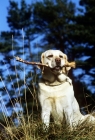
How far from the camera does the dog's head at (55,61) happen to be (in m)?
3.46

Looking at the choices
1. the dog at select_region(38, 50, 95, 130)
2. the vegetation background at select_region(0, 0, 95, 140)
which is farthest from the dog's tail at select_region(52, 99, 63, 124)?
the vegetation background at select_region(0, 0, 95, 140)

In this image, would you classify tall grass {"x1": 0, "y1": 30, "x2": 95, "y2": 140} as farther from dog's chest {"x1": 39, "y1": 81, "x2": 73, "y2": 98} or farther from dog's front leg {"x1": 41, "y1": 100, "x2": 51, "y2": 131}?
dog's chest {"x1": 39, "y1": 81, "x2": 73, "y2": 98}

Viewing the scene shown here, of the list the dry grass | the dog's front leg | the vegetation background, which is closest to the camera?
the dry grass

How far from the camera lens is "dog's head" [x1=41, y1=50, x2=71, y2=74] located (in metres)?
3.46

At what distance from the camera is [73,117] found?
347 cm

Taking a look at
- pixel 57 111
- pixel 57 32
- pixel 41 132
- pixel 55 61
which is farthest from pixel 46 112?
pixel 57 32

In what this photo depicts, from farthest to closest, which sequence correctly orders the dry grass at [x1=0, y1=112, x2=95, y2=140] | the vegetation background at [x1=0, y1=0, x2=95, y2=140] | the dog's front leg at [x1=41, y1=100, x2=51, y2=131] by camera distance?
the vegetation background at [x1=0, y1=0, x2=95, y2=140], the dog's front leg at [x1=41, y1=100, x2=51, y2=131], the dry grass at [x1=0, y1=112, x2=95, y2=140]

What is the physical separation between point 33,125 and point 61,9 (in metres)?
17.4

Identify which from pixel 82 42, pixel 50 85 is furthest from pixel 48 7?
pixel 50 85

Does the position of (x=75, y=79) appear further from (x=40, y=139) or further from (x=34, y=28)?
(x=40, y=139)

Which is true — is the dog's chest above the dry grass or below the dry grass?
above

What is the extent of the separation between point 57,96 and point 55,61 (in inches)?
14.2

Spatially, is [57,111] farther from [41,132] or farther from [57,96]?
[41,132]

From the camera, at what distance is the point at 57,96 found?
3.41 metres
